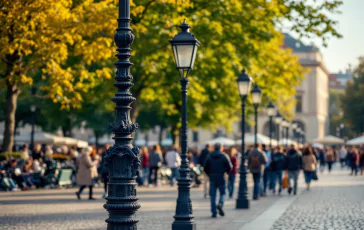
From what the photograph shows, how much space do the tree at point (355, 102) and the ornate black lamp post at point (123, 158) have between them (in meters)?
87.5

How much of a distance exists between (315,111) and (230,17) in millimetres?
89179

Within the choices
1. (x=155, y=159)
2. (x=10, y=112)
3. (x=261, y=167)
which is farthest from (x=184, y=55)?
(x=155, y=159)

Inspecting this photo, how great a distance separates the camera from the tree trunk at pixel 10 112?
91.4ft

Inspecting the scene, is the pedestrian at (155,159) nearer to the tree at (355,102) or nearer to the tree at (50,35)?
the tree at (50,35)

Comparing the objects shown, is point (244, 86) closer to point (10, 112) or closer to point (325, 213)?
point (325, 213)

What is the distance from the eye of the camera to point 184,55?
1495 centimetres

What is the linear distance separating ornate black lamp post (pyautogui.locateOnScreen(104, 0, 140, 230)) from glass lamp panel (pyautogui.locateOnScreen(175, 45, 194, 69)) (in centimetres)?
514

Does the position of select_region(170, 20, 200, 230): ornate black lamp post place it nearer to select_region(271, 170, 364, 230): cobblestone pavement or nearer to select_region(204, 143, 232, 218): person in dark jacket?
select_region(271, 170, 364, 230): cobblestone pavement

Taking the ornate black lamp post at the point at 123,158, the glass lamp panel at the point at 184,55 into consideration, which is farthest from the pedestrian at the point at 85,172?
the ornate black lamp post at the point at 123,158

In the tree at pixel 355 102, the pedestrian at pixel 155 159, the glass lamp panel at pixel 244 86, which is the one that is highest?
the tree at pixel 355 102

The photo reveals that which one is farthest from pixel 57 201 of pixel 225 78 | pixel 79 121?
pixel 79 121

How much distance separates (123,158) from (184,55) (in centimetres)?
576

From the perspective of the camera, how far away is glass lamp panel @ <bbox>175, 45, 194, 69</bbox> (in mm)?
14844

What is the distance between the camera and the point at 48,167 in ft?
105
